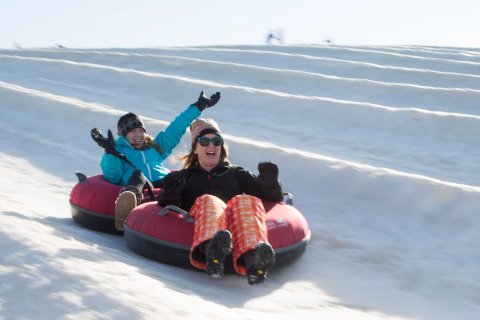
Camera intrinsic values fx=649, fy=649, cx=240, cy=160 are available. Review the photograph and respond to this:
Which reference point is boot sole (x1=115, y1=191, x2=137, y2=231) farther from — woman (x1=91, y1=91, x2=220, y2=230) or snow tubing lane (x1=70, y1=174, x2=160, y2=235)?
snow tubing lane (x1=70, y1=174, x2=160, y2=235)

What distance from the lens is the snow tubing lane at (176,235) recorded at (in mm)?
3312

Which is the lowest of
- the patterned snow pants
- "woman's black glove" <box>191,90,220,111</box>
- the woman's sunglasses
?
the patterned snow pants

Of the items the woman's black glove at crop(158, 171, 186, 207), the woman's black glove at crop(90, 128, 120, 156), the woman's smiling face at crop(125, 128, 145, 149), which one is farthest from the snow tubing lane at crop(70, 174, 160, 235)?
the woman's black glove at crop(158, 171, 186, 207)

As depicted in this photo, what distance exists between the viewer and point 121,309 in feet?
7.41

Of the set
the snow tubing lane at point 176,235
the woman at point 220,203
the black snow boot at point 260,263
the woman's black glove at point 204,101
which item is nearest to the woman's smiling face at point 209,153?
the woman at point 220,203

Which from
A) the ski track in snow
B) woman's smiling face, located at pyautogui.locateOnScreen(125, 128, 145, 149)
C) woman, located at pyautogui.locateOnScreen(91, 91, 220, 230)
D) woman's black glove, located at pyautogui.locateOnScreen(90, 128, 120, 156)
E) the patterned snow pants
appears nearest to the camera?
the patterned snow pants

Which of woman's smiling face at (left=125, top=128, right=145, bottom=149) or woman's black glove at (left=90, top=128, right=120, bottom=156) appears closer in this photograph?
woman's black glove at (left=90, top=128, right=120, bottom=156)

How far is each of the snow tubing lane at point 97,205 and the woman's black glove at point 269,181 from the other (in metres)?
0.79

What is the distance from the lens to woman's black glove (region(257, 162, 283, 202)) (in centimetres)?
355

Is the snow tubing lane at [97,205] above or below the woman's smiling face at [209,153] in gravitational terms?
below

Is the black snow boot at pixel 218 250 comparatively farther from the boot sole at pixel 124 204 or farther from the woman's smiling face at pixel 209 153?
the boot sole at pixel 124 204

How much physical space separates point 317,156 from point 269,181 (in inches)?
85.3

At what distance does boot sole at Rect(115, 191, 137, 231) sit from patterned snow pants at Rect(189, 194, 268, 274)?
643 mm

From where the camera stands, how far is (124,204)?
3.76 meters
